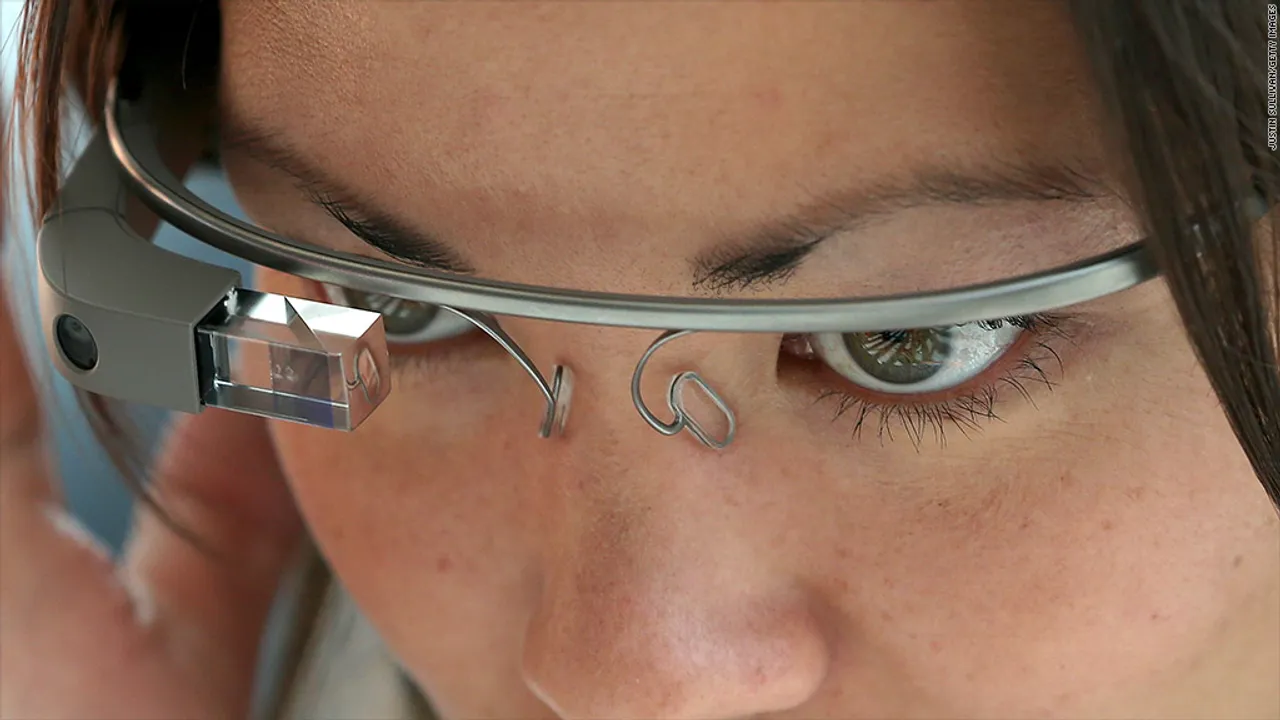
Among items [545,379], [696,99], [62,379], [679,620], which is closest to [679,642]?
[679,620]

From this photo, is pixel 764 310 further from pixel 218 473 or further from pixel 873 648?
pixel 218 473

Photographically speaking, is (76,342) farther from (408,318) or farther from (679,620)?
(679,620)

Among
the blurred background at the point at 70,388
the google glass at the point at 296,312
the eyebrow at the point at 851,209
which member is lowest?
the blurred background at the point at 70,388

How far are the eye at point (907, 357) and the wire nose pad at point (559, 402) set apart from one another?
0.09 m

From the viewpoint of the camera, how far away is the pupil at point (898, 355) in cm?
47

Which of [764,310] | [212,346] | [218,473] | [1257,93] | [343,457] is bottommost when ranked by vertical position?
[218,473]

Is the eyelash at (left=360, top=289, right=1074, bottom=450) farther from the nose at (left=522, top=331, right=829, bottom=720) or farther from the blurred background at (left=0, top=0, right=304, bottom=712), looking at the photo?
the blurred background at (left=0, top=0, right=304, bottom=712)

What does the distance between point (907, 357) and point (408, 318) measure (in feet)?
0.77

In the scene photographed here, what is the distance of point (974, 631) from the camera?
0.49 metres

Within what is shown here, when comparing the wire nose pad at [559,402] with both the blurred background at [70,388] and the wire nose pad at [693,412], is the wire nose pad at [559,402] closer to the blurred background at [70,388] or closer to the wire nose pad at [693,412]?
the wire nose pad at [693,412]

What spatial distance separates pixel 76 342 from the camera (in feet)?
1.59

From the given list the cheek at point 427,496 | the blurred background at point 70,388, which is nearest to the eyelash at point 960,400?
the cheek at point 427,496

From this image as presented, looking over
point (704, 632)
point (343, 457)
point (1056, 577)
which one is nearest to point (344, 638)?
point (343, 457)

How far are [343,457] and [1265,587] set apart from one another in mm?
409
